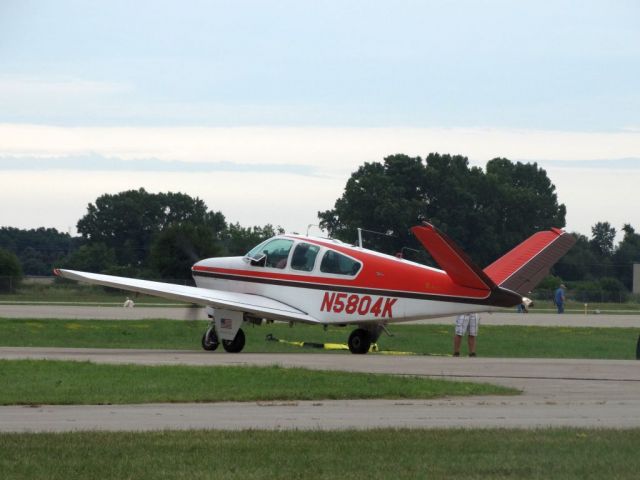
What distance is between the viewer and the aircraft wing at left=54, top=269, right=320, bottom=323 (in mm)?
26016

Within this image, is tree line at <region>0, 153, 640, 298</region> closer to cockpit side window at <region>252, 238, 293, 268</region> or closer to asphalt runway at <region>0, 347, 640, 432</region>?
cockpit side window at <region>252, 238, 293, 268</region>

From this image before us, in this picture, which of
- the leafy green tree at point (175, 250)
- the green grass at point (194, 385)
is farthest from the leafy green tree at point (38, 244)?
the green grass at point (194, 385)

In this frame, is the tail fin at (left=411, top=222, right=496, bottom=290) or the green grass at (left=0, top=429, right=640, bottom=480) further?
the tail fin at (left=411, top=222, right=496, bottom=290)

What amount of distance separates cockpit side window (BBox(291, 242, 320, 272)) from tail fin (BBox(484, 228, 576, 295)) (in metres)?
3.61

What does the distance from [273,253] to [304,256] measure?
0.90 meters

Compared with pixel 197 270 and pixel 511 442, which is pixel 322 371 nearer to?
pixel 511 442

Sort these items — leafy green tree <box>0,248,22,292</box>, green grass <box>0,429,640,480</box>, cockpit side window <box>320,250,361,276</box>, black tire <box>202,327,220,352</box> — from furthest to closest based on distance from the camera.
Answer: leafy green tree <box>0,248,22,292</box> < black tire <box>202,327,220,352</box> < cockpit side window <box>320,250,361,276</box> < green grass <box>0,429,640,480</box>

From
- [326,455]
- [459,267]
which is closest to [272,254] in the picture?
[459,267]

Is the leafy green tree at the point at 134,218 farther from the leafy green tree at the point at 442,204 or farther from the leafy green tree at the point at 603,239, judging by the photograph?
the leafy green tree at the point at 603,239

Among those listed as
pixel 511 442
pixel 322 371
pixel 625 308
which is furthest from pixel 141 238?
pixel 511 442

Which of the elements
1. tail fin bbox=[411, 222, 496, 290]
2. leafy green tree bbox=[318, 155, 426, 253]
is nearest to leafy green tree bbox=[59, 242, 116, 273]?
leafy green tree bbox=[318, 155, 426, 253]

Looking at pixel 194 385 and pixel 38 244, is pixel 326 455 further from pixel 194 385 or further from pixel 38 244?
pixel 38 244

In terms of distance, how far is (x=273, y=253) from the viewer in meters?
27.2

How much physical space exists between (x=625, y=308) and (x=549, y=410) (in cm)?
7139
